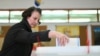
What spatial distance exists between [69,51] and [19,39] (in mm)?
476

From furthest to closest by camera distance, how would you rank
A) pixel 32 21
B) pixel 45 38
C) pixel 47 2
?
pixel 47 2 < pixel 32 21 < pixel 45 38

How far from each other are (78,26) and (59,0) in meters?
0.86

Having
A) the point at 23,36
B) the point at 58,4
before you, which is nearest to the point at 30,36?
the point at 23,36

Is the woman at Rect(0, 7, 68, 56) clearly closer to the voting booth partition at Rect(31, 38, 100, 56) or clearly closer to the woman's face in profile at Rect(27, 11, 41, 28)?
the woman's face in profile at Rect(27, 11, 41, 28)

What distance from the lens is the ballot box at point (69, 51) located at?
1442mm

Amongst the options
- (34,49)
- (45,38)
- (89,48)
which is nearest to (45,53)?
(34,49)

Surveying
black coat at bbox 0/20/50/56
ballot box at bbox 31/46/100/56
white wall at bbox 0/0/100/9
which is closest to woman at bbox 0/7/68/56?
black coat at bbox 0/20/50/56

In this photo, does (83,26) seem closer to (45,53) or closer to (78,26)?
(78,26)

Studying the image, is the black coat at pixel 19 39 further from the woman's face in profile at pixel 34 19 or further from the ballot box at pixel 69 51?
the ballot box at pixel 69 51

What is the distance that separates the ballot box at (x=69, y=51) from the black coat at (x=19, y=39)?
190mm

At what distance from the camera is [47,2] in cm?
561

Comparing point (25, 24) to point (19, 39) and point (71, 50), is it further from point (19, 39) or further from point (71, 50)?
point (71, 50)

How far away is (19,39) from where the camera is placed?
3.67 feet

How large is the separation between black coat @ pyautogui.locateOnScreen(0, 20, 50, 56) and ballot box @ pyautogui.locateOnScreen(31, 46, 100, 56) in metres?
0.19
